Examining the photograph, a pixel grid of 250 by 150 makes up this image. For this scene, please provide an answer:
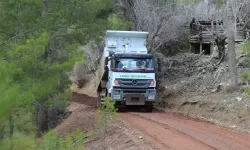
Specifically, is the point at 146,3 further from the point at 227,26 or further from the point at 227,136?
the point at 227,136

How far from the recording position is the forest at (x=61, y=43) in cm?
1200

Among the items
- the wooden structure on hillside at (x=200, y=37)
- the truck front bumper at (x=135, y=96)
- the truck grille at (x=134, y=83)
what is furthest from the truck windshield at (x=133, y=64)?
the wooden structure on hillside at (x=200, y=37)

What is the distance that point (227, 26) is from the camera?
20.2 meters

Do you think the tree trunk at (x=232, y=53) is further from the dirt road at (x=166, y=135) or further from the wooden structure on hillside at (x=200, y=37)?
the wooden structure on hillside at (x=200, y=37)

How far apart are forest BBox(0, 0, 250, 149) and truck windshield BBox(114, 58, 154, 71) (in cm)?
214

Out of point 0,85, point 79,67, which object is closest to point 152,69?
point 0,85

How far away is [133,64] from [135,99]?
175 cm

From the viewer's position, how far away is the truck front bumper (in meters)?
21.9

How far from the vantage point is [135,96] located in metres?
22.0

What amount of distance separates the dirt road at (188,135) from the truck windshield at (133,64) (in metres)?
3.16

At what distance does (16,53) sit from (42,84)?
2.46m

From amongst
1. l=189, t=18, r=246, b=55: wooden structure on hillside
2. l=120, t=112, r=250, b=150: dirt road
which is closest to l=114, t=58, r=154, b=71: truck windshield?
l=120, t=112, r=250, b=150: dirt road

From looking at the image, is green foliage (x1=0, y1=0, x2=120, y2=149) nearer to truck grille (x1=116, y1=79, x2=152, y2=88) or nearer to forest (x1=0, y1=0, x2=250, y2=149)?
forest (x1=0, y1=0, x2=250, y2=149)

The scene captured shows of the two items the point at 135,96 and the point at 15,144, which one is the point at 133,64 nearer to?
the point at 135,96
